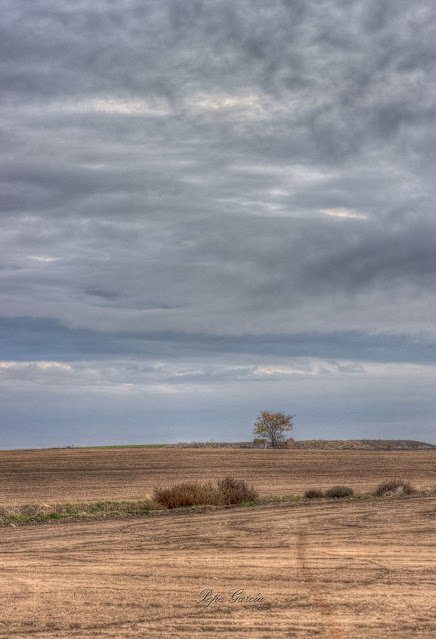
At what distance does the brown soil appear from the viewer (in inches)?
354

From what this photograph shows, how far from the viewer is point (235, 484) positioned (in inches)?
1068

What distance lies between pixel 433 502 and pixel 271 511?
657cm

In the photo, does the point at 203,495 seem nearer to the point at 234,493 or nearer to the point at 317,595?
the point at 234,493

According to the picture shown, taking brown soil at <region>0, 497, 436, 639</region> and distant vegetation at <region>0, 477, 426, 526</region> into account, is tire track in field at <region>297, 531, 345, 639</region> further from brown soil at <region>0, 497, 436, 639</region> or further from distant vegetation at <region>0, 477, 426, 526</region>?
distant vegetation at <region>0, 477, 426, 526</region>

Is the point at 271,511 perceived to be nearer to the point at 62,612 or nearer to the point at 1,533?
the point at 1,533

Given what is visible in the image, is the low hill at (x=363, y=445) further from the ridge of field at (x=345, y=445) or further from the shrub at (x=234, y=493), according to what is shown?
the shrub at (x=234, y=493)

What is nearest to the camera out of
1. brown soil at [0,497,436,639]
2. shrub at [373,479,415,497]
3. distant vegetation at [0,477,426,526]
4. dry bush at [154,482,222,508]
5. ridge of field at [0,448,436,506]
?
brown soil at [0,497,436,639]

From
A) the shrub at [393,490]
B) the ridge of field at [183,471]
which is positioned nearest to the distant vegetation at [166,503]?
the shrub at [393,490]

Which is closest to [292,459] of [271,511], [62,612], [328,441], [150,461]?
[150,461]

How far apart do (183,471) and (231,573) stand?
138 ft

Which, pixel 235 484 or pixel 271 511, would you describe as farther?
pixel 235 484

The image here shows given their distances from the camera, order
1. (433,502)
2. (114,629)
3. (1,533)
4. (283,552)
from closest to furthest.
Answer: (114,629) → (283,552) → (1,533) → (433,502)

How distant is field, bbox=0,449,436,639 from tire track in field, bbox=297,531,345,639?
0.07 feet

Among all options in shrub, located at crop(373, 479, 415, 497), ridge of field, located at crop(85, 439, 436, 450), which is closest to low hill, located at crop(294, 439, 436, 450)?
ridge of field, located at crop(85, 439, 436, 450)
